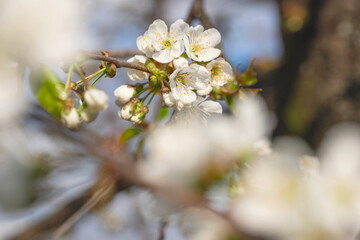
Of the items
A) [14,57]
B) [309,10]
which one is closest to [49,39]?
[14,57]

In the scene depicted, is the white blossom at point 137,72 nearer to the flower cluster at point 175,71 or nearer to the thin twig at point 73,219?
the flower cluster at point 175,71

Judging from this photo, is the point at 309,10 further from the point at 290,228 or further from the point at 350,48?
the point at 290,228

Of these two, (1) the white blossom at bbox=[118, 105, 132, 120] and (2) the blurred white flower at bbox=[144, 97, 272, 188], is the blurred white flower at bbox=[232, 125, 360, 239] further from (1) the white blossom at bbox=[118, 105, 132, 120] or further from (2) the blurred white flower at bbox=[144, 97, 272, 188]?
(1) the white blossom at bbox=[118, 105, 132, 120]

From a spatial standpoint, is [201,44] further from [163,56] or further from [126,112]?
[126,112]

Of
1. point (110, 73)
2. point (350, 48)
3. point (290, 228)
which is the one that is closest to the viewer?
point (290, 228)

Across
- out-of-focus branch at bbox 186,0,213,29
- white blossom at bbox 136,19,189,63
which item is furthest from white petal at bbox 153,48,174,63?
out-of-focus branch at bbox 186,0,213,29

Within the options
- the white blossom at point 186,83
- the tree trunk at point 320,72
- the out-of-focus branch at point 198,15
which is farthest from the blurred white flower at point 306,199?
the tree trunk at point 320,72

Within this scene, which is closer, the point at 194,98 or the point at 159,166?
the point at 159,166
